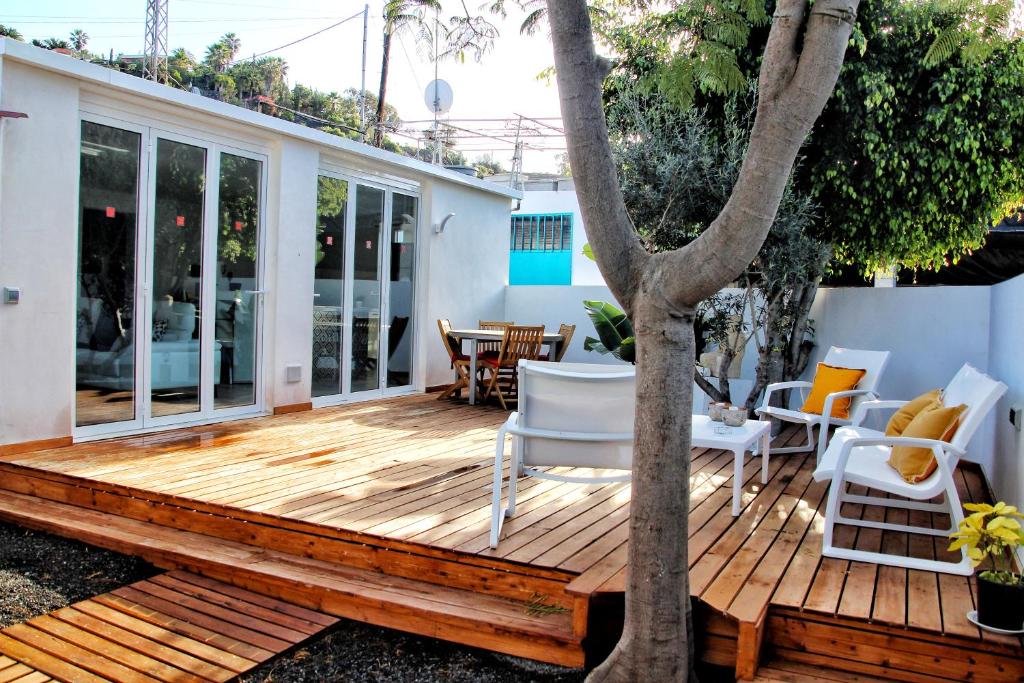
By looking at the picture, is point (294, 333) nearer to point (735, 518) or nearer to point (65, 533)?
point (65, 533)

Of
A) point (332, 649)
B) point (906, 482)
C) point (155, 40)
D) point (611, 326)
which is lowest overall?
point (332, 649)

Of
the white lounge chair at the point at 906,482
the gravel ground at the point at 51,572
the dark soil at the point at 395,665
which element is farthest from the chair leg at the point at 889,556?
the gravel ground at the point at 51,572

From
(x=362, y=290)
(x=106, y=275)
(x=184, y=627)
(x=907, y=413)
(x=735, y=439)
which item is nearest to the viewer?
(x=184, y=627)

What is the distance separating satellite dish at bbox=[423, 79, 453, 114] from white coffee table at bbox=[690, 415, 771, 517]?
263 inches

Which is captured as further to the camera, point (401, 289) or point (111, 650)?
point (401, 289)

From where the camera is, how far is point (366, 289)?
8.47m

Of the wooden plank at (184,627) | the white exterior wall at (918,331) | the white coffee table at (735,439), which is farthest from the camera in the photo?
the white exterior wall at (918,331)

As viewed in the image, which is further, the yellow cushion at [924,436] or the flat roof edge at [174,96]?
the flat roof edge at [174,96]

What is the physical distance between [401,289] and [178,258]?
3178mm

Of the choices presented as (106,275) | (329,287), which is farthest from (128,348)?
(329,287)

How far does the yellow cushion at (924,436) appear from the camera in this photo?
12.2 feet

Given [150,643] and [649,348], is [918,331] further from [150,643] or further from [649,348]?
[150,643]

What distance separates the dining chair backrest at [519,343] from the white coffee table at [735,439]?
3.06 meters

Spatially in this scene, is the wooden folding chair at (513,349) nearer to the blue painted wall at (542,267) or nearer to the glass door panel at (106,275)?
the glass door panel at (106,275)
